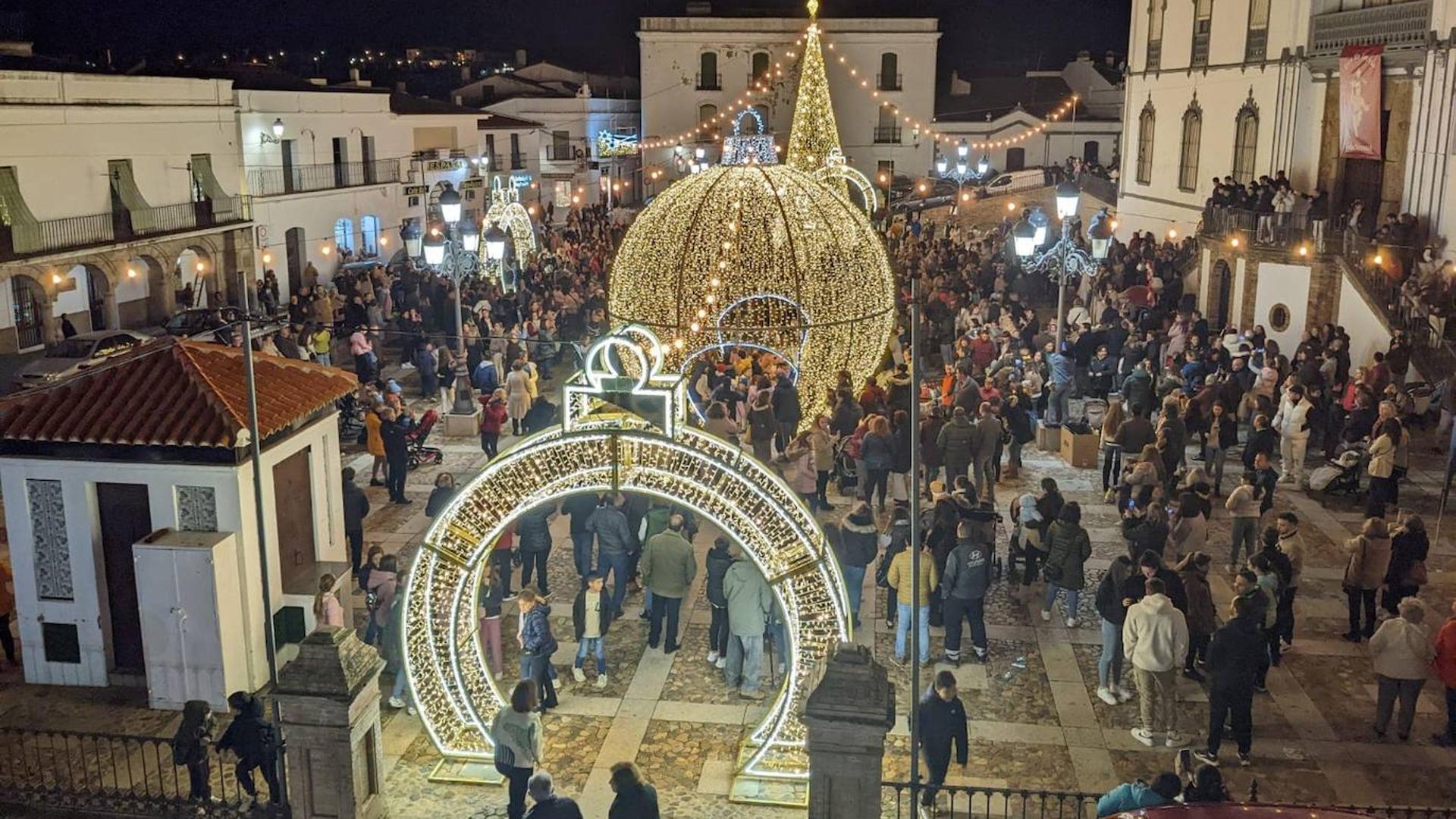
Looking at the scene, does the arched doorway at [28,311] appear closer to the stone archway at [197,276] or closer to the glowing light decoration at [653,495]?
the stone archway at [197,276]

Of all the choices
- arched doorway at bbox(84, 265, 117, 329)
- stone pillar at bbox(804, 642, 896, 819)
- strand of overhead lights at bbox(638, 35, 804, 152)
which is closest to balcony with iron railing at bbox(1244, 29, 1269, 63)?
stone pillar at bbox(804, 642, 896, 819)

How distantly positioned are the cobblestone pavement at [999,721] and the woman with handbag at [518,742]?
61 centimetres

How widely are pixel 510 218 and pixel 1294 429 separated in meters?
17.5

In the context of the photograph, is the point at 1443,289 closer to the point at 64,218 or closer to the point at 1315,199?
the point at 1315,199

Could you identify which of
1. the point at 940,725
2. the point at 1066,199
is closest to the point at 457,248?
the point at 1066,199

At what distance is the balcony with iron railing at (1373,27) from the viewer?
21.9m

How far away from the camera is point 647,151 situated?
58.4 m

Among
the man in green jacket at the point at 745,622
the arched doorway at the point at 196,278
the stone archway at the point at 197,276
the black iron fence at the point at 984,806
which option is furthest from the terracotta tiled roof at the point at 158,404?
the stone archway at the point at 197,276

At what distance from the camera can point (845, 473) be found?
53.2 ft

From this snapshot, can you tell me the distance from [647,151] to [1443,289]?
43.0 metres

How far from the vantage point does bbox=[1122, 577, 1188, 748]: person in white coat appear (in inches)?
373

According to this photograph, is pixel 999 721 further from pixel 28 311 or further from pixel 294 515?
pixel 28 311

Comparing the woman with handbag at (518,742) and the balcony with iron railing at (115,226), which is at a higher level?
the balcony with iron railing at (115,226)

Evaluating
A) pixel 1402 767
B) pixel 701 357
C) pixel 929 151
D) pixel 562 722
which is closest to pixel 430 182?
pixel 929 151
